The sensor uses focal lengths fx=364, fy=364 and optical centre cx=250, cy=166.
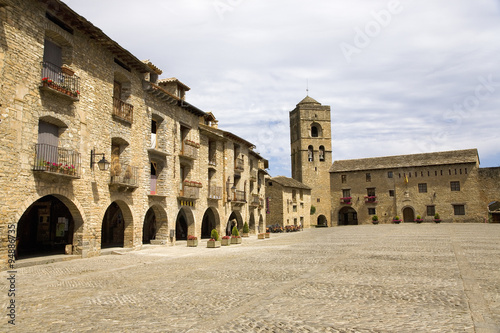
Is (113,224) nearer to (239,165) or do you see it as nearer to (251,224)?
(239,165)

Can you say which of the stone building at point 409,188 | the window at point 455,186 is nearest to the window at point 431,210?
the stone building at point 409,188

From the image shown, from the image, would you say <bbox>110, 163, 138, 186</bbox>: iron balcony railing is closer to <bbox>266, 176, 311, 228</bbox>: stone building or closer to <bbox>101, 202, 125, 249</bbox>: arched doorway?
<bbox>101, 202, 125, 249</bbox>: arched doorway

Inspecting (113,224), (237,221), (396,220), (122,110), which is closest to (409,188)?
(396,220)

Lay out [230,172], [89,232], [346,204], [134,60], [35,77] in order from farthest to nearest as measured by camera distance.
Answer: [346,204] → [230,172] → [134,60] → [89,232] → [35,77]

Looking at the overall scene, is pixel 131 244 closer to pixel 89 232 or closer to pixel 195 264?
pixel 89 232

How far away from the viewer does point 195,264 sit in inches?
521

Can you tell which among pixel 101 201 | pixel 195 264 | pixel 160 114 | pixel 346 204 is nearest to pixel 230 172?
pixel 160 114

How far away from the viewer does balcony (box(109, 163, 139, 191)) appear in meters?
16.8

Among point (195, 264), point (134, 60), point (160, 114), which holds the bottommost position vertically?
point (195, 264)

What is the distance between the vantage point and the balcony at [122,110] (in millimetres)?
17445

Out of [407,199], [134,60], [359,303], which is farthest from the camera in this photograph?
[407,199]

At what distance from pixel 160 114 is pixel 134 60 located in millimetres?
3701

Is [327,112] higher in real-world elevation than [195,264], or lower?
higher

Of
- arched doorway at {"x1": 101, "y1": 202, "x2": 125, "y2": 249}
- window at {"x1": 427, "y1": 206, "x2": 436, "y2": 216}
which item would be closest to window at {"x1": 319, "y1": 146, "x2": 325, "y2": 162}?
window at {"x1": 427, "y1": 206, "x2": 436, "y2": 216}
